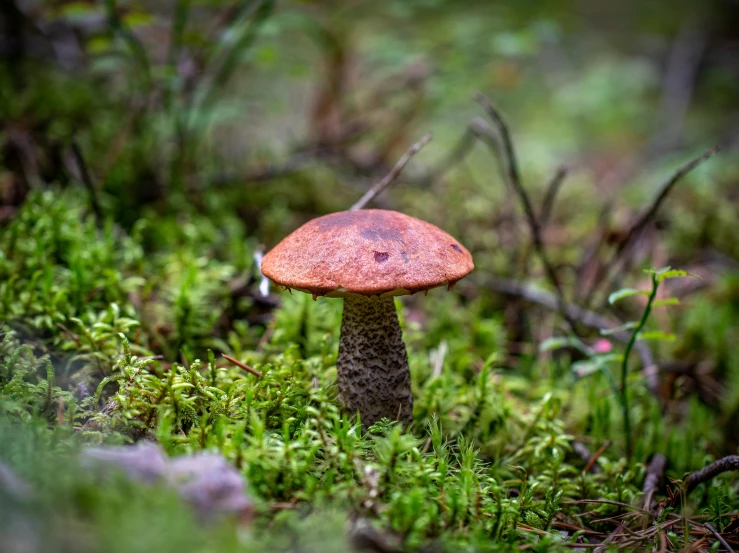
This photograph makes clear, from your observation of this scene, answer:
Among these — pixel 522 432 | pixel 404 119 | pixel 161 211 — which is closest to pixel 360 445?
pixel 522 432

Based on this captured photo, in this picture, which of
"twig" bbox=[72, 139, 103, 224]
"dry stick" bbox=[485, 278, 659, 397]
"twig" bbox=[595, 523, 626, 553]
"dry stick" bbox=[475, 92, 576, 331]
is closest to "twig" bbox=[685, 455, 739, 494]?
"twig" bbox=[595, 523, 626, 553]

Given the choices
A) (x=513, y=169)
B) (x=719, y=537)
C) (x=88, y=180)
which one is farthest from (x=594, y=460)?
(x=88, y=180)

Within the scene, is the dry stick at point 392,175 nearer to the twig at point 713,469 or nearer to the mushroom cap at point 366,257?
the mushroom cap at point 366,257

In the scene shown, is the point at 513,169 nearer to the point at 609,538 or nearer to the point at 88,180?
the point at 609,538

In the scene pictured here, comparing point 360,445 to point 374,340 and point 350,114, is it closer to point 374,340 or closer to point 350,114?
point 374,340

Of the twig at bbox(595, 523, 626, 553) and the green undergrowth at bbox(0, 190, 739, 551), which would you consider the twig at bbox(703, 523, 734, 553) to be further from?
the twig at bbox(595, 523, 626, 553)

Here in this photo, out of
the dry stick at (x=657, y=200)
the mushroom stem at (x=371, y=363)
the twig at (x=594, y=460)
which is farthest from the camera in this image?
the twig at (x=594, y=460)

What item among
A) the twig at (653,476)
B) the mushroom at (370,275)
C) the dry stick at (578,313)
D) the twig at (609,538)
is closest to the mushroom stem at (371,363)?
the mushroom at (370,275)
